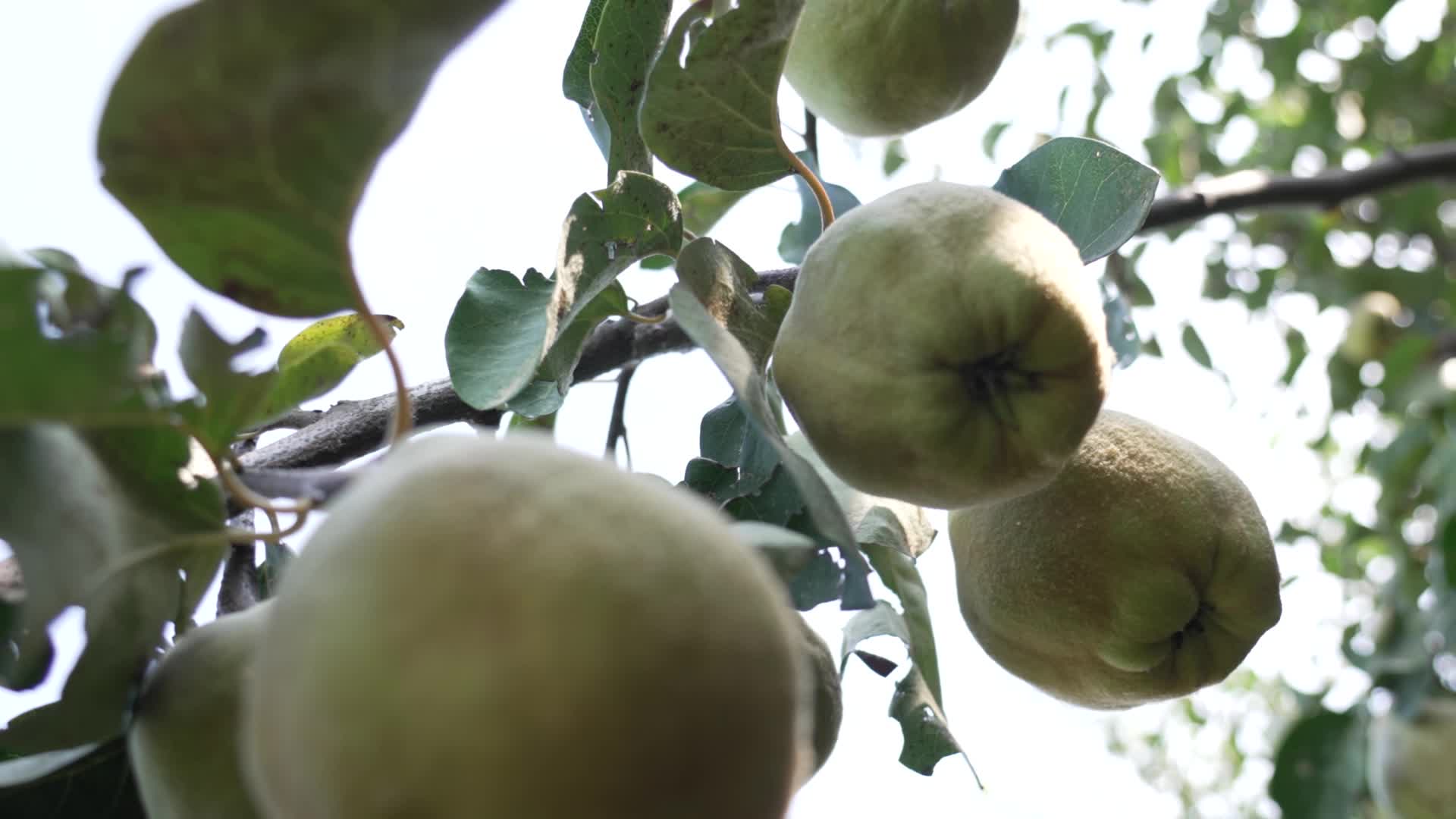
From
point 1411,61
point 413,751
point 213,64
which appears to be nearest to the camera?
point 413,751

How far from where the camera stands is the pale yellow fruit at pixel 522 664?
0.33 meters

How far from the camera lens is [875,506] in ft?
3.16

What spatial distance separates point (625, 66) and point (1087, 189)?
1.33 feet

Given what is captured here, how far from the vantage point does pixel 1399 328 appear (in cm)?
346

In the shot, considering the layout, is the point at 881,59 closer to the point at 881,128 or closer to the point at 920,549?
the point at 881,128

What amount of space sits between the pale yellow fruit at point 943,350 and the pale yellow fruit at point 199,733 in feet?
1.12

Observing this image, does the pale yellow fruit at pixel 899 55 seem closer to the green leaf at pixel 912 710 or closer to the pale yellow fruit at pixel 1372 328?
the green leaf at pixel 912 710

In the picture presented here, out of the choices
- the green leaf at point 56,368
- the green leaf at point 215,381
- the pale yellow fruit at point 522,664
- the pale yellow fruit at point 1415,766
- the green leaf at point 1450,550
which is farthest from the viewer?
the pale yellow fruit at point 1415,766

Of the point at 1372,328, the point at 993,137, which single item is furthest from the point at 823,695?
the point at 1372,328

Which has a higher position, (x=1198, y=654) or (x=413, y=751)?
(x=413, y=751)

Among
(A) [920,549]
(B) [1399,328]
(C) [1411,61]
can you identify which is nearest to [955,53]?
(A) [920,549]

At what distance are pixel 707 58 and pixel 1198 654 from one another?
24.5 inches

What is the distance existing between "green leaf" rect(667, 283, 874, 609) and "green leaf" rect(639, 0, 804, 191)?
0.75 ft

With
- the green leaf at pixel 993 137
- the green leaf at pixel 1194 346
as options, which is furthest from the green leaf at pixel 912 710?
the green leaf at pixel 993 137
